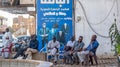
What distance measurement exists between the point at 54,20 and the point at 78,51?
3615mm

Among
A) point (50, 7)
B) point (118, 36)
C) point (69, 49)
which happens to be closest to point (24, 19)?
point (50, 7)

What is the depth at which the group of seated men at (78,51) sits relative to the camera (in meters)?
17.4

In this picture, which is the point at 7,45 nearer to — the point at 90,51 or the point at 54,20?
the point at 54,20

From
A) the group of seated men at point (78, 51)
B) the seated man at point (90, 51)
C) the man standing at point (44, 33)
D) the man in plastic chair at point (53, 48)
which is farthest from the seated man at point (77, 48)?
the man standing at point (44, 33)

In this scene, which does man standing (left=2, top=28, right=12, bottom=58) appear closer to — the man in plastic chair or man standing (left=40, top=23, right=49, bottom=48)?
the man in plastic chair

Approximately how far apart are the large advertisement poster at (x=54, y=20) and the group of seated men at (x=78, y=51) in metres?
2.51

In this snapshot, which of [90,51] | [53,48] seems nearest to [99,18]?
[53,48]

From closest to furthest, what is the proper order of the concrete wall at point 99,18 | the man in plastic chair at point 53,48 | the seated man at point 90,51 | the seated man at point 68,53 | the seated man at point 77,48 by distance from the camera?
1. the seated man at point 90,51
2. the seated man at point 77,48
3. the seated man at point 68,53
4. the man in plastic chair at point 53,48
5. the concrete wall at point 99,18

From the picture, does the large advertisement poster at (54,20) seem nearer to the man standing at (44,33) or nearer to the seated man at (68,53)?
the man standing at (44,33)

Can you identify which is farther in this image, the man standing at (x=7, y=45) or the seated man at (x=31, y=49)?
the man standing at (x=7, y=45)

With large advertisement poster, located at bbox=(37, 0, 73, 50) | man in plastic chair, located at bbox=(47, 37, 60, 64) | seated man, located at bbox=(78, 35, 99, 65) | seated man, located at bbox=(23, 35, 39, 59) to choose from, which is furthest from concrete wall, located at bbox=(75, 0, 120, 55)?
seated man, located at bbox=(78, 35, 99, 65)

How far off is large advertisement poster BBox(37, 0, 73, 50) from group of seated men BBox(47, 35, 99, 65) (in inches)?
99.0

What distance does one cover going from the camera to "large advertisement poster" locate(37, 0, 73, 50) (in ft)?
68.5

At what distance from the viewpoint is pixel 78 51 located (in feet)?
58.3
